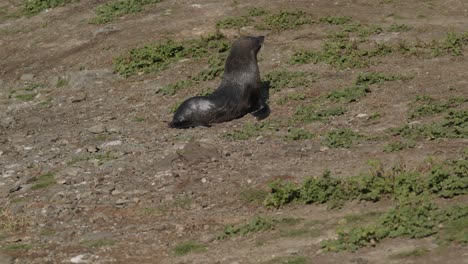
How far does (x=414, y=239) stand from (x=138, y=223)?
12.1 feet

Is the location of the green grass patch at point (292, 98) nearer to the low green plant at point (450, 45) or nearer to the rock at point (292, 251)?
the low green plant at point (450, 45)

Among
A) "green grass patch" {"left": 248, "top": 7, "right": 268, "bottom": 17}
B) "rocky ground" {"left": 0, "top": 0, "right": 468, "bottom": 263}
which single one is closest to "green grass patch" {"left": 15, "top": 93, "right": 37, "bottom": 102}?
"rocky ground" {"left": 0, "top": 0, "right": 468, "bottom": 263}

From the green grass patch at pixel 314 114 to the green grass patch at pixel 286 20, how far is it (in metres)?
4.58

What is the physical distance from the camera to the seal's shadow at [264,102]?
14.5m

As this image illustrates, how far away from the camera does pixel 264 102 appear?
1491 cm

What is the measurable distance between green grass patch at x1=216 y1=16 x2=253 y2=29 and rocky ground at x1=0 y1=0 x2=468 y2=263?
→ 0.25 meters

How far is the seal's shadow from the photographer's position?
14500mm

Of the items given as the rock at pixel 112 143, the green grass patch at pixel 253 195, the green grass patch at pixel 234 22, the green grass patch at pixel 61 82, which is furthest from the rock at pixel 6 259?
the green grass patch at pixel 234 22

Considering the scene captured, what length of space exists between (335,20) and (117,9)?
591 centimetres

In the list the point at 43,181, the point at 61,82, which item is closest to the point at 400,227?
the point at 43,181

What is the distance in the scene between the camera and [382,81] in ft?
49.3

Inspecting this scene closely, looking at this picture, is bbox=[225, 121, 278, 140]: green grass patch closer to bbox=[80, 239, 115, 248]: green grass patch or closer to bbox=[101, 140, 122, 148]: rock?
bbox=[101, 140, 122, 148]: rock

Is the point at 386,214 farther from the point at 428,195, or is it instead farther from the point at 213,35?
the point at 213,35

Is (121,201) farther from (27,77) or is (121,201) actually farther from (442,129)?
(27,77)
